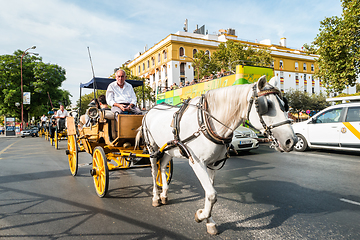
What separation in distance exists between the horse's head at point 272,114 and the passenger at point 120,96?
290cm

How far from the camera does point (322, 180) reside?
207 inches

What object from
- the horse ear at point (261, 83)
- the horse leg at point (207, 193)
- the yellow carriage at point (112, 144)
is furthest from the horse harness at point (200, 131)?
the yellow carriage at point (112, 144)

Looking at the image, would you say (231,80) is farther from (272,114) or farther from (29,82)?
(29,82)

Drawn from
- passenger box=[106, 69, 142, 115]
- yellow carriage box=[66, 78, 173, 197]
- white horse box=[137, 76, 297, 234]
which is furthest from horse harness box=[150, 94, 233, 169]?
passenger box=[106, 69, 142, 115]

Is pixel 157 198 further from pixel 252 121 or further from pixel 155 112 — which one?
pixel 252 121

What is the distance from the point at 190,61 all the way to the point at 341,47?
30.8 meters

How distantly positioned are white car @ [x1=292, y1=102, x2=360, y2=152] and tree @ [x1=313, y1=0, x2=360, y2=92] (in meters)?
8.47

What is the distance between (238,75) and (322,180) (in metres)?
8.58

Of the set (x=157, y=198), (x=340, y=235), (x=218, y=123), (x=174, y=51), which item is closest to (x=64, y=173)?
(x=157, y=198)

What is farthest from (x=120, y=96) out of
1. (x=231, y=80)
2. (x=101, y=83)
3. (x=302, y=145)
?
(x=231, y=80)

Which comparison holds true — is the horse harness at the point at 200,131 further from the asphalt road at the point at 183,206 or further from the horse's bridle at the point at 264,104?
the asphalt road at the point at 183,206

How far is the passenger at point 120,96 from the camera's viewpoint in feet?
15.9

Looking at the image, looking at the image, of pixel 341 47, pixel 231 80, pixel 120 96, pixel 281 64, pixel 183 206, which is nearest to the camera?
pixel 183 206

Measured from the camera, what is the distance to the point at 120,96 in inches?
196
